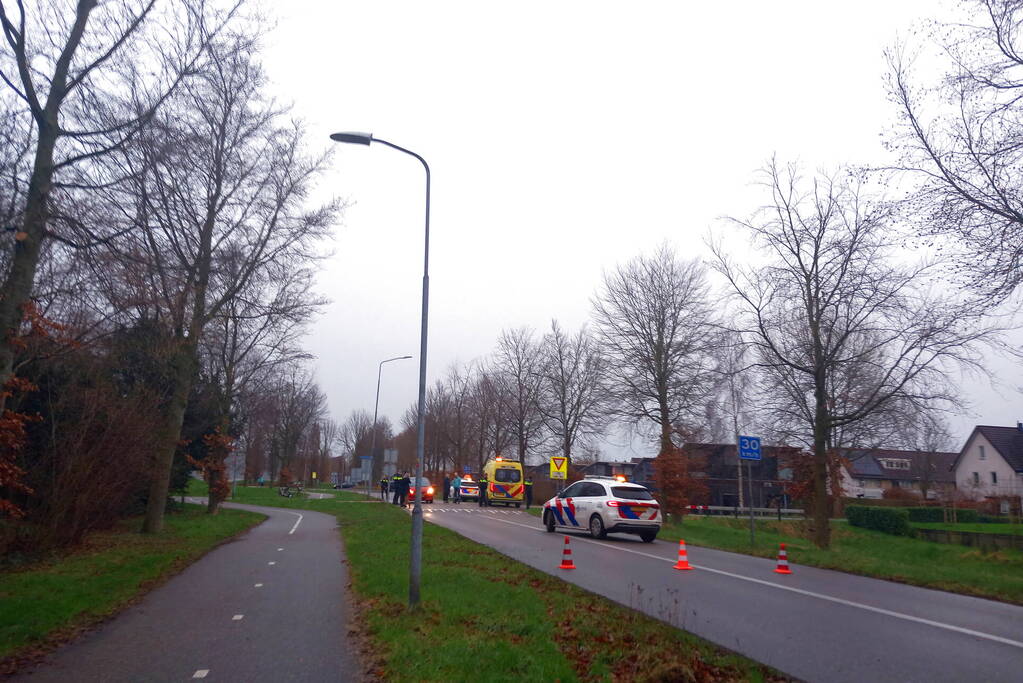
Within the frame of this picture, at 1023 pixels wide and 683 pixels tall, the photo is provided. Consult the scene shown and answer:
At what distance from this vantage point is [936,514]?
43156mm

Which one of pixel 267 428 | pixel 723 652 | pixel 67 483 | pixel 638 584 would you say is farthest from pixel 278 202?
pixel 267 428

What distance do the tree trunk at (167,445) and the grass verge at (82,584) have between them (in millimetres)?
670

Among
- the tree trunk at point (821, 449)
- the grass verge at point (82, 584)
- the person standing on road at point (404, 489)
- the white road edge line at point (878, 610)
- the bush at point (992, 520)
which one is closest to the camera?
the grass verge at point (82, 584)

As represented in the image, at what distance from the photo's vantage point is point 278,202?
2091 cm

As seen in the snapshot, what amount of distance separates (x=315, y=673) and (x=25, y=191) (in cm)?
781

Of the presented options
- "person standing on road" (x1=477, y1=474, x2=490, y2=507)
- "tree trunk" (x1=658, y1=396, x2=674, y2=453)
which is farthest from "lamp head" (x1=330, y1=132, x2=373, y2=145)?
"person standing on road" (x1=477, y1=474, x2=490, y2=507)

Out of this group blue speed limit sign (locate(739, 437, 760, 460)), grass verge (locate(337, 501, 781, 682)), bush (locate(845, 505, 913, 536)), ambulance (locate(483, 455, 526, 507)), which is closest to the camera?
grass verge (locate(337, 501, 781, 682))

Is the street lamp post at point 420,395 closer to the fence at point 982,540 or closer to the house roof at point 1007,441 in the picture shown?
the fence at point 982,540

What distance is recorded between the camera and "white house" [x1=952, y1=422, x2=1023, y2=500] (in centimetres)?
5688

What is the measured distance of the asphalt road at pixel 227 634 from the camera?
21.9 ft

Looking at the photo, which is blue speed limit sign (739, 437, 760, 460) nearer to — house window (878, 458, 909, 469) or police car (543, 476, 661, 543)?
police car (543, 476, 661, 543)

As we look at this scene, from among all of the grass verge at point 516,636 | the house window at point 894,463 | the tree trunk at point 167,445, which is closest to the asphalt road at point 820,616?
the grass verge at point 516,636

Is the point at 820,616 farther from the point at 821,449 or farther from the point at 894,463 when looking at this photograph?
the point at 894,463

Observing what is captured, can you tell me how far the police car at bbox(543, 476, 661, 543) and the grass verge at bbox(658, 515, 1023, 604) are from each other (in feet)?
6.40
